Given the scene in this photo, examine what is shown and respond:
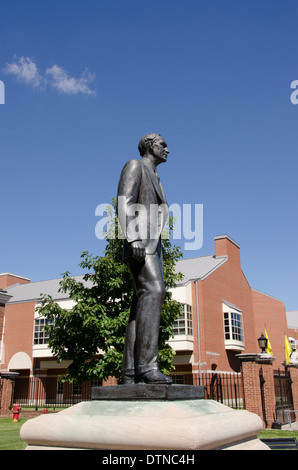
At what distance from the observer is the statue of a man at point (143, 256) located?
12.6ft

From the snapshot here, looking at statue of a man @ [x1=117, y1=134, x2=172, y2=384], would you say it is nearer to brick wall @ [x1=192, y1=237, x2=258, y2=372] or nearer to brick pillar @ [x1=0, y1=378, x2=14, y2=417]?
brick pillar @ [x1=0, y1=378, x2=14, y2=417]

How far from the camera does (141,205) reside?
4.35 metres

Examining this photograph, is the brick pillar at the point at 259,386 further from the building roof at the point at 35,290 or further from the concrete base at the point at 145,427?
the building roof at the point at 35,290

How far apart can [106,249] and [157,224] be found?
1112cm

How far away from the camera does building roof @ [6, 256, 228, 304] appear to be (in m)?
33.7

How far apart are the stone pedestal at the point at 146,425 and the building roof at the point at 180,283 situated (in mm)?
26564

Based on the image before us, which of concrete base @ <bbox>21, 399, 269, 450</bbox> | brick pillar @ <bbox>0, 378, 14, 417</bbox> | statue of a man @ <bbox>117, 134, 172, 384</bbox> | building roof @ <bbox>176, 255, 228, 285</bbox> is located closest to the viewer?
concrete base @ <bbox>21, 399, 269, 450</bbox>

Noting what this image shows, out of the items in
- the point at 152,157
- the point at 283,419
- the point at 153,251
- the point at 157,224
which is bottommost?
the point at 283,419

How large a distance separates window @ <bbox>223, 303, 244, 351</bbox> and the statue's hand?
105ft

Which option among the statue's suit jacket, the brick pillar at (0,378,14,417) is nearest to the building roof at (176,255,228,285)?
the brick pillar at (0,378,14,417)

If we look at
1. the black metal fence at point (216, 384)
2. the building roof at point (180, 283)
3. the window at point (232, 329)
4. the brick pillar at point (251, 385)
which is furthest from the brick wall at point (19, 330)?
the brick pillar at point (251, 385)
